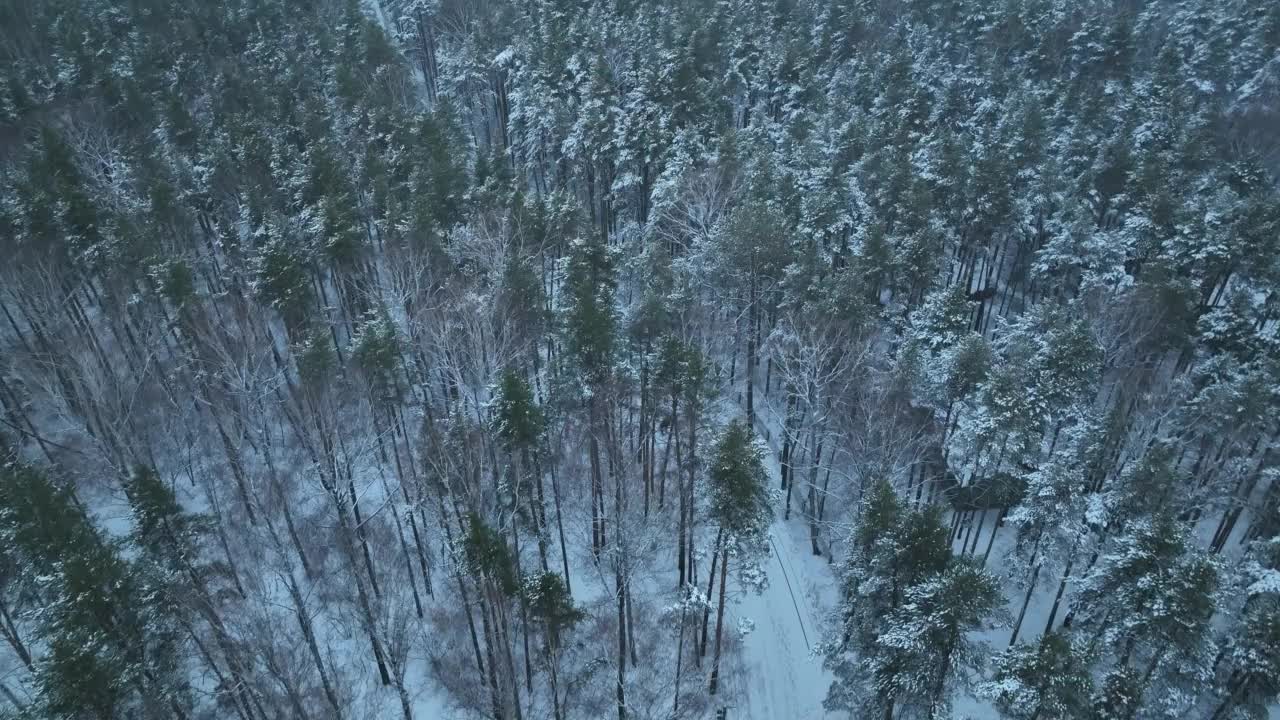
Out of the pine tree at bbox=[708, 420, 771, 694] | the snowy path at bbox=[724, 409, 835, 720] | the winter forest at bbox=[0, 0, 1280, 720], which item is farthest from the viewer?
the snowy path at bbox=[724, 409, 835, 720]

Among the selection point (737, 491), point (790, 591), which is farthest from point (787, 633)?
point (737, 491)

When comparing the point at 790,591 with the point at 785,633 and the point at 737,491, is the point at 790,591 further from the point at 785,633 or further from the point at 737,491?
the point at 737,491

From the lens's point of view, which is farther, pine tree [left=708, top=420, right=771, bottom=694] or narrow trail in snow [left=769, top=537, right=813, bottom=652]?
narrow trail in snow [left=769, top=537, right=813, bottom=652]

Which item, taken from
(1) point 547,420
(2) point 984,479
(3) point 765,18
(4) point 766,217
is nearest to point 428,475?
(1) point 547,420

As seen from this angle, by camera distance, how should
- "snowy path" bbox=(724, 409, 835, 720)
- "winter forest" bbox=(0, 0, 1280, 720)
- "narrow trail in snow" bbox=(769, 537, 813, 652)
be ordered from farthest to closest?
"narrow trail in snow" bbox=(769, 537, 813, 652) → "snowy path" bbox=(724, 409, 835, 720) → "winter forest" bbox=(0, 0, 1280, 720)

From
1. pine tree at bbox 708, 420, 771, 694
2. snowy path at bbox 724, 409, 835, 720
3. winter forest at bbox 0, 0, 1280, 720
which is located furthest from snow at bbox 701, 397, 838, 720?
pine tree at bbox 708, 420, 771, 694

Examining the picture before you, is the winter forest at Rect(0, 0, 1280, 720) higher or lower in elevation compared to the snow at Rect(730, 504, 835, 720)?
higher

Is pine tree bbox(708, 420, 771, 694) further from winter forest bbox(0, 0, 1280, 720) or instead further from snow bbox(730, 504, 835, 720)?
snow bbox(730, 504, 835, 720)
